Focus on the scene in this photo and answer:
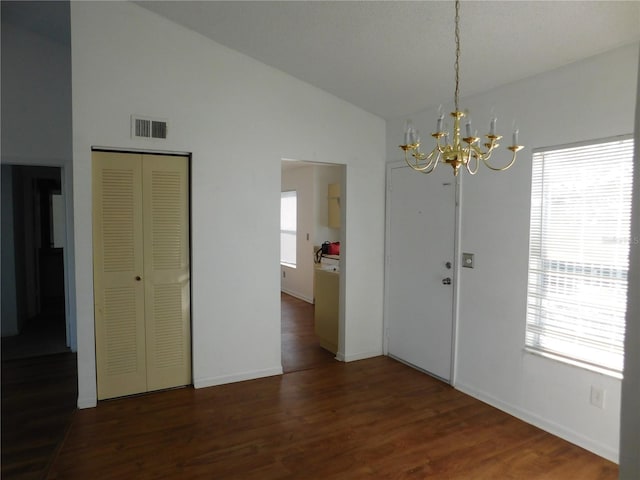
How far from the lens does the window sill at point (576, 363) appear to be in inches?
98.8

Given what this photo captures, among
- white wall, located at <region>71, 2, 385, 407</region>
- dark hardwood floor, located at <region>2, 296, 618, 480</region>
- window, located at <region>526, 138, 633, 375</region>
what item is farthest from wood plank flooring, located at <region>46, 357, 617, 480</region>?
window, located at <region>526, 138, 633, 375</region>

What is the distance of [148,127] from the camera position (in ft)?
10.6

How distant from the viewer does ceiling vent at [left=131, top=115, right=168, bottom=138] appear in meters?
3.20

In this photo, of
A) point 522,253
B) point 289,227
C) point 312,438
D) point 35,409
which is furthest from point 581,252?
point 289,227

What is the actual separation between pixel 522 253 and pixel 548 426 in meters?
1.22

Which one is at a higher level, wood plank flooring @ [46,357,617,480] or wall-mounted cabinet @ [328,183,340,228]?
wall-mounted cabinet @ [328,183,340,228]

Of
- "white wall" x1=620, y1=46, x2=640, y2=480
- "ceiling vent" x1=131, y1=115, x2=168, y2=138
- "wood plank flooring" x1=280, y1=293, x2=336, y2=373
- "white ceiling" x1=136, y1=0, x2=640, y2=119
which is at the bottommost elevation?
"wood plank flooring" x1=280, y1=293, x2=336, y2=373

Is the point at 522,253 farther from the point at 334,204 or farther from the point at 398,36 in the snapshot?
the point at 334,204

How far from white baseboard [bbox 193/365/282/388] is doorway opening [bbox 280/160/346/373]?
19.7 inches

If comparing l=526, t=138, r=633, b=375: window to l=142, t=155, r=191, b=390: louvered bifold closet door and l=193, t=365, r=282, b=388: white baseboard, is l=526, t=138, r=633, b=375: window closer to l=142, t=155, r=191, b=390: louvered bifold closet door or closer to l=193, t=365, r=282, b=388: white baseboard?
l=193, t=365, r=282, b=388: white baseboard

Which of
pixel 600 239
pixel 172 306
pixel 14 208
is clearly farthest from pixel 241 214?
pixel 14 208

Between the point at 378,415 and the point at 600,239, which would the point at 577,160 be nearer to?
the point at 600,239

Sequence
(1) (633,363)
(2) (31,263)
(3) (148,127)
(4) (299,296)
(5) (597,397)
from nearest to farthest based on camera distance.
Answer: (1) (633,363) < (5) (597,397) < (3) (148,127) < (2) (31,263) < (4) (299,296)

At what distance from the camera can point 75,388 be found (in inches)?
139
